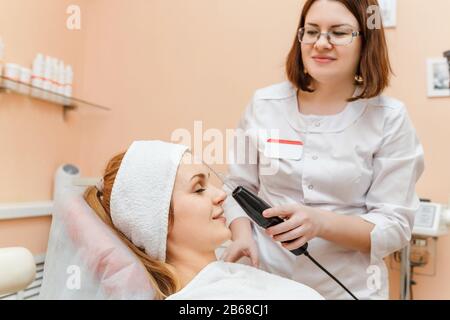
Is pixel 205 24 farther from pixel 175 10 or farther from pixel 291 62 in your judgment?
pixel 291 62

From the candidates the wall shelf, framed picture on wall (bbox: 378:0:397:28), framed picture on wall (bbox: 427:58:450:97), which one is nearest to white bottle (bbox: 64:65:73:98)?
the wall shelf

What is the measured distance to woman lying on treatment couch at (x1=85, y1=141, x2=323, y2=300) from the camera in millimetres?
→ 713

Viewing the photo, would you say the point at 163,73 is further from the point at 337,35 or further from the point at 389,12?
the point at 389,12

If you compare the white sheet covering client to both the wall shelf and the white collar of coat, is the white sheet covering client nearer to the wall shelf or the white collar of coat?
the white collar of coat

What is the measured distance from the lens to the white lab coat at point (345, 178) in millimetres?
896

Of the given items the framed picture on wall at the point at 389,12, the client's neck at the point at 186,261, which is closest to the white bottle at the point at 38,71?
the client's neck at the point at 186,261

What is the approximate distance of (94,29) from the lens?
1.10 m

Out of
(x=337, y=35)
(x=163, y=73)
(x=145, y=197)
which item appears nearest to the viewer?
(x=145, y=197)

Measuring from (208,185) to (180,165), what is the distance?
0.08 metres

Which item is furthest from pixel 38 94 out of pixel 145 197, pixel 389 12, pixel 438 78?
pixel 438 78

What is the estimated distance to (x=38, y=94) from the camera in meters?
1.36

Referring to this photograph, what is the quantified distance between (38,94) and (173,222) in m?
0.85

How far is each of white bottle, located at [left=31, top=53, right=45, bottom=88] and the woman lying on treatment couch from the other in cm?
78

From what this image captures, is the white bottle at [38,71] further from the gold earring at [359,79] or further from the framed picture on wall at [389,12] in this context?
the framed picture on wall at [389,12]
